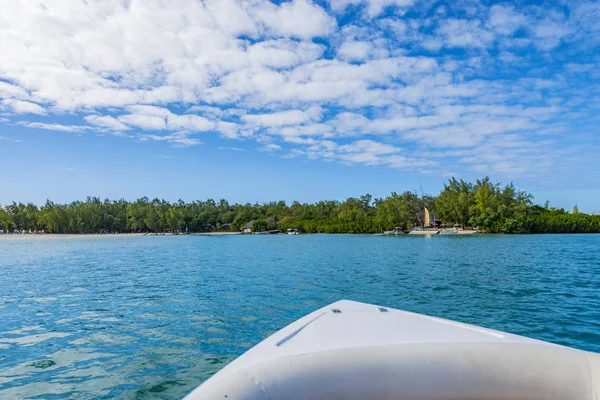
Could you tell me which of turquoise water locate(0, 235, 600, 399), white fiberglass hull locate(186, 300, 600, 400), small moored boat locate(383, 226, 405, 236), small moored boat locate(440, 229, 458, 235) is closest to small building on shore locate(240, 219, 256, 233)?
small moored boat locate(383, 226, 405, 236)

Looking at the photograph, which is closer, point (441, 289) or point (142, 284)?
point (441, 289)

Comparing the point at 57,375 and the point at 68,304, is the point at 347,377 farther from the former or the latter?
the point at 68,304

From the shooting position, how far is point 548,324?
7.93m

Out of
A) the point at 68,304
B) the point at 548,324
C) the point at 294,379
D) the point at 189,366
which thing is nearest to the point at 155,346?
the point at 189,366

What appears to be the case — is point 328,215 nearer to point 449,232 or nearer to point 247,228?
point 247,228

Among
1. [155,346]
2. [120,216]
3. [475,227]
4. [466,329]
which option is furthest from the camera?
[120,216]

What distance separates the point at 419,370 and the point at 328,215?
111175mm

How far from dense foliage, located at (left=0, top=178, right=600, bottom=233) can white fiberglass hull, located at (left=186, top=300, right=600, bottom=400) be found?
7745 cm

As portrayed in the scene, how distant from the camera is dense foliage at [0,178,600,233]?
7300 centimetres

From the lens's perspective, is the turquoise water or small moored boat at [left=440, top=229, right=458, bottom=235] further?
small moored boat at [left=440, top=229, right=458, bottom=235]

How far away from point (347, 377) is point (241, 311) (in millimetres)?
7156

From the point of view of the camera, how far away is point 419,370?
277cm

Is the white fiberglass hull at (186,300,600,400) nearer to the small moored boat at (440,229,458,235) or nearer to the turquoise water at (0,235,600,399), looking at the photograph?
the turquoise water at (0,235,600,399)

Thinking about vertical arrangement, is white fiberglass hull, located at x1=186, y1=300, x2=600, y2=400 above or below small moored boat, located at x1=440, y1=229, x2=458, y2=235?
below
